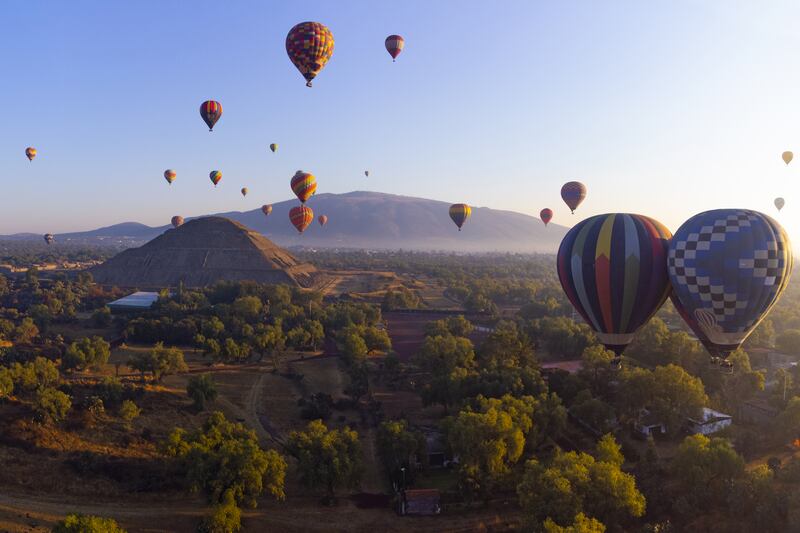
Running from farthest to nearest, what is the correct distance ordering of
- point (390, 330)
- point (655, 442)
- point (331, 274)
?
point (331, 274) < point (390, 330) < point (655, 442)

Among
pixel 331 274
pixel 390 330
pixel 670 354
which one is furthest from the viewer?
pixel 331 274

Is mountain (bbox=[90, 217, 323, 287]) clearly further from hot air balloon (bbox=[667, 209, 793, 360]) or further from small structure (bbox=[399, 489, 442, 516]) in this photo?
hot air balloon (bbox=[667, 209, 793, 360])

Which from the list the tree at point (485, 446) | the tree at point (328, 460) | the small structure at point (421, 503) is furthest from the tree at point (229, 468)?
the tree at point (485, 446)

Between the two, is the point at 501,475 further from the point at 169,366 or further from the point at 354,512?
the point at 169,366

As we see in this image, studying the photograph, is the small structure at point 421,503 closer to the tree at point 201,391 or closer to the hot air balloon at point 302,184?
the tree at point 201,391

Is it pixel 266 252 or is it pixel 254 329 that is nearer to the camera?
pixel 254 329

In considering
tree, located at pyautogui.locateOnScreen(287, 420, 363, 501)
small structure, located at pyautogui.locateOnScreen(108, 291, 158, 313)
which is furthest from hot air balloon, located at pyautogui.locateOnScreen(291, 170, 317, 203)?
tree, located at pyautogui.locateOnScreen(287, 420, 363, 501)

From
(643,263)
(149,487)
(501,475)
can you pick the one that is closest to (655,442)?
(501,475)
